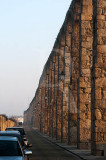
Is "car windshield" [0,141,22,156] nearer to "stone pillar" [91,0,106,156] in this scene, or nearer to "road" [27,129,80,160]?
"road" [27,129,80,160]

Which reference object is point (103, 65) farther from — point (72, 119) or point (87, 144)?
point (72, 119)

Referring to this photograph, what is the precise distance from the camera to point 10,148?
39.8 feet

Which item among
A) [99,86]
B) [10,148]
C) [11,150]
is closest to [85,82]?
[99,86]

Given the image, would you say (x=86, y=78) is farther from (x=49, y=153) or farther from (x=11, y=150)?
(x=11, y=150)

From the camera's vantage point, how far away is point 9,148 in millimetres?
12133

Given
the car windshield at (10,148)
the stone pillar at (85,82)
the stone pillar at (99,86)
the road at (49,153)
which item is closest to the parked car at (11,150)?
the car windshield at (10,148)

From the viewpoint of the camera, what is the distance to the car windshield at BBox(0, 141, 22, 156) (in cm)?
1171

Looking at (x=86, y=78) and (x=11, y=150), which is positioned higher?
(x=86, y=78)

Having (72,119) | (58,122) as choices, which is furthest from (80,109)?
(58,122)

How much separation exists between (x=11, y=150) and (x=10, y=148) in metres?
0.15

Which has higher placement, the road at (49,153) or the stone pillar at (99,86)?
the stone pillar at (99,86)

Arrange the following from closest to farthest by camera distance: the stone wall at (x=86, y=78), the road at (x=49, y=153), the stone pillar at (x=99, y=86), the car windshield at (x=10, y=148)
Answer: the car windshield at (x=10, y=148)
the road at (x=49, y=153)
the stone pillar at (x=99, y=86)
the stone wall at (x=86, y=78)

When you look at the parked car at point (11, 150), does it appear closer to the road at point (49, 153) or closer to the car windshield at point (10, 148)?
the car windshield at point (10, 148)

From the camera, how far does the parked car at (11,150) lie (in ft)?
36.4
